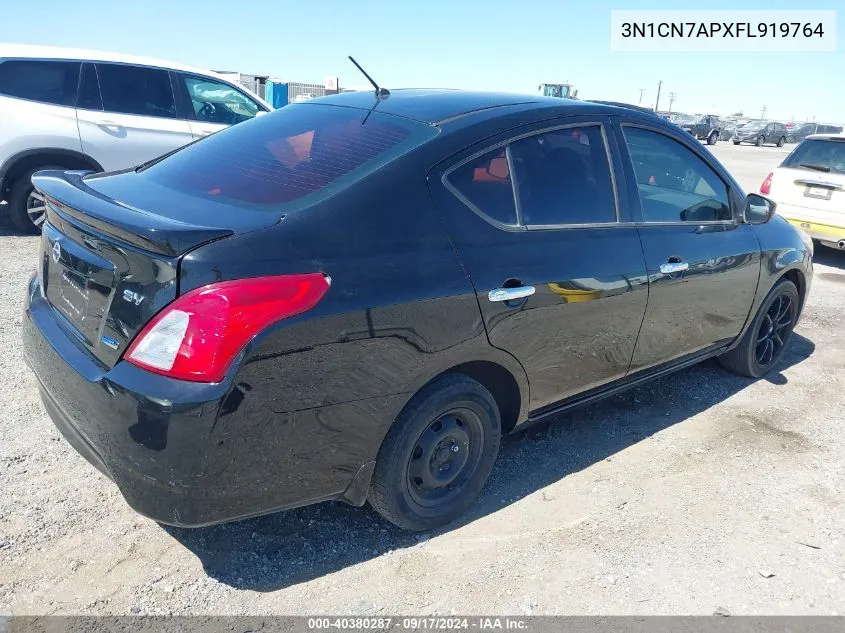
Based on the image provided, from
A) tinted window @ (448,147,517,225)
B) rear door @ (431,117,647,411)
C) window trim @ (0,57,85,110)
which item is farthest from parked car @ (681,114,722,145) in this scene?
tinted window @ (448,147,517,225)

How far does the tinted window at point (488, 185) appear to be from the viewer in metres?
2.67

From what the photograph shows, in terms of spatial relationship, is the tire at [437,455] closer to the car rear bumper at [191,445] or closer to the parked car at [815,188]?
the car rear bumper at [191,445]

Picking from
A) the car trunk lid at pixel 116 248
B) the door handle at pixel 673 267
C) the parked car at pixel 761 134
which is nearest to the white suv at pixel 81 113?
the car trunk lid at pixel 116 248

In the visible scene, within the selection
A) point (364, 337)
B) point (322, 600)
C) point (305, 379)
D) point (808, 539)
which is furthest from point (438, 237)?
point (808, 539)

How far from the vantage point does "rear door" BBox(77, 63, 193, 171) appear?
7.03 metres

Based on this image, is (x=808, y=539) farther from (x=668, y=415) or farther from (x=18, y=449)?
(x=18, y=449)

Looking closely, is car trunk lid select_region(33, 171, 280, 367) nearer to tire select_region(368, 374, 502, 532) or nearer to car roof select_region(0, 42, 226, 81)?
tire select_region(368, 374, 502, 532)

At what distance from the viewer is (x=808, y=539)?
297cm

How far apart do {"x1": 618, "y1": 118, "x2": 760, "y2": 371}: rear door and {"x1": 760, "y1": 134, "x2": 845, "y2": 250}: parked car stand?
4843 mm

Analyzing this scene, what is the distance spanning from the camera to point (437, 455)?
277 cm

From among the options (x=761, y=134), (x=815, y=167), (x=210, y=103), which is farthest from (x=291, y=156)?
(x=761, y=134)

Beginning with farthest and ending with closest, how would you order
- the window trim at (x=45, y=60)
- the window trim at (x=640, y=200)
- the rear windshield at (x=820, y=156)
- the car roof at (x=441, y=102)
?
the rear windshield at (x=820, y=156) < the window trim at (x=45, y=60) < the window trim at (x=640, y=200) < the car roof at (x=441, y=102)

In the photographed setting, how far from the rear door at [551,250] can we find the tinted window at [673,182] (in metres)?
0.24

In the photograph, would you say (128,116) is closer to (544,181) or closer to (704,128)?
(544,181)
